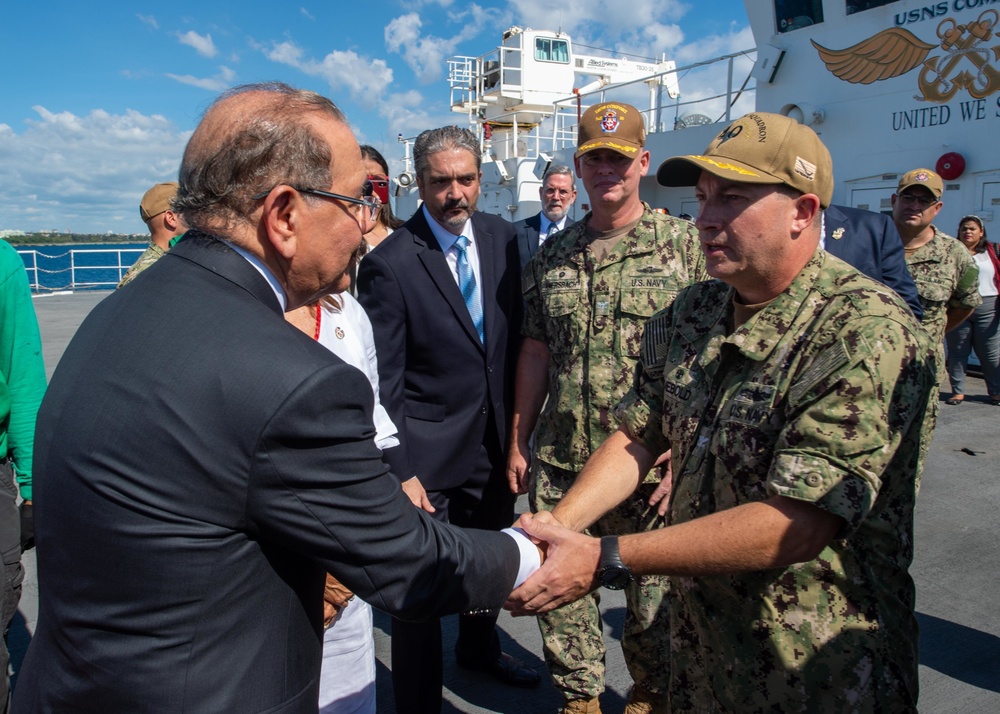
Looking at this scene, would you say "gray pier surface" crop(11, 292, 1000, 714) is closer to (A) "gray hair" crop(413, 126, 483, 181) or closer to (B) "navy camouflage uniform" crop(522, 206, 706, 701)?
(B) "navy camouflage uniform" crop(522, 206, 706, 701)

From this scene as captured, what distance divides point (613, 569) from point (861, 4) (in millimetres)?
11107

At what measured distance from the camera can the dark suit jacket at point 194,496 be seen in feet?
4.00

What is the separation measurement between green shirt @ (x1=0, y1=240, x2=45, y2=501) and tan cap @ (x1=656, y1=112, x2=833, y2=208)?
7.58 feet

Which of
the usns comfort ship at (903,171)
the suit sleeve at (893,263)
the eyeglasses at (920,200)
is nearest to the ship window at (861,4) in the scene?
the usns comfort ship at (903,171)

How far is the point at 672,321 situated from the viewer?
7.12ft

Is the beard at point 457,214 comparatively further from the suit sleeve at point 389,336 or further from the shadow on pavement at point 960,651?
the shadow on pavement at point 960,651

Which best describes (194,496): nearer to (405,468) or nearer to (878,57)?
(405,468)

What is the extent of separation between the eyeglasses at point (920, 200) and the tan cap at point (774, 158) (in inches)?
160

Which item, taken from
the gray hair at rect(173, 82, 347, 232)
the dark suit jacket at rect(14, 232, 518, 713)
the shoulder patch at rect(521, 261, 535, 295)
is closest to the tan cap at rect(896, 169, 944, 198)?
the shoulder patch at rect(521, 261, 535, 295)

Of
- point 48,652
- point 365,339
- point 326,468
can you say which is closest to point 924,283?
point 365,339

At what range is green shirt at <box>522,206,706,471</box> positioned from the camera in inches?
118

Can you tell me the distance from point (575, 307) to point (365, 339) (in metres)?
0.93

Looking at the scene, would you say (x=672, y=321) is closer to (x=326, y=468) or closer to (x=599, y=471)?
(x=599, y=471)

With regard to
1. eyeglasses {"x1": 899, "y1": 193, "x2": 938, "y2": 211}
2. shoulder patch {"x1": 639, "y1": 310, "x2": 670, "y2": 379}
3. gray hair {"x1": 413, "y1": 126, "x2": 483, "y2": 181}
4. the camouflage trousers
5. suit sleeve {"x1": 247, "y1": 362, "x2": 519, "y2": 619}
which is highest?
gray hair {"x1": 413, "y1": 126, "x2": 483, "y2": 181}
